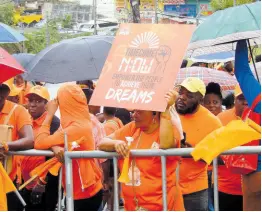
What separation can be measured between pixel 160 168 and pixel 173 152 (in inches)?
11.9

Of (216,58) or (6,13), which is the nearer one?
(216,58)

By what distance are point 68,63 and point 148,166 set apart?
2842 mm

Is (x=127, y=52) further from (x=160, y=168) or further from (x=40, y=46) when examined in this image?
(x=40, y=46)

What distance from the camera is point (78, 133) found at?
5.70 m

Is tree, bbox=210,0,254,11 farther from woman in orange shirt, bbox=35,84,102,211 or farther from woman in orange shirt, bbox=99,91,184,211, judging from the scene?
woman in orange shirt, bbox=99,91,184,211

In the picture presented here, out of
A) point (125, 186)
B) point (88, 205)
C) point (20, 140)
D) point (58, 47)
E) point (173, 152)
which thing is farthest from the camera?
point (58, 47)

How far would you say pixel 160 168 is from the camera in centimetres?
486

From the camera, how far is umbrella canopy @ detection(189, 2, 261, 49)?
487cm

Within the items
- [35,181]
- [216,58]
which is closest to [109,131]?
[35,181]

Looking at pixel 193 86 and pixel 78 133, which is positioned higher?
pixel 193 86

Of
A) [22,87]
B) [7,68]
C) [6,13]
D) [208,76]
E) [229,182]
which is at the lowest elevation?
[6,13]

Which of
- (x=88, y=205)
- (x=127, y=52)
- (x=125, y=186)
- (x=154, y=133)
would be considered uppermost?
(x=127, y=52)

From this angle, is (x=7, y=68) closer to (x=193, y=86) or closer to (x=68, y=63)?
(x=193, y=86)

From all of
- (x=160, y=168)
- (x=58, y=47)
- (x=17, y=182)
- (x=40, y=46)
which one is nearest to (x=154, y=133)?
(x=160, y=168)
